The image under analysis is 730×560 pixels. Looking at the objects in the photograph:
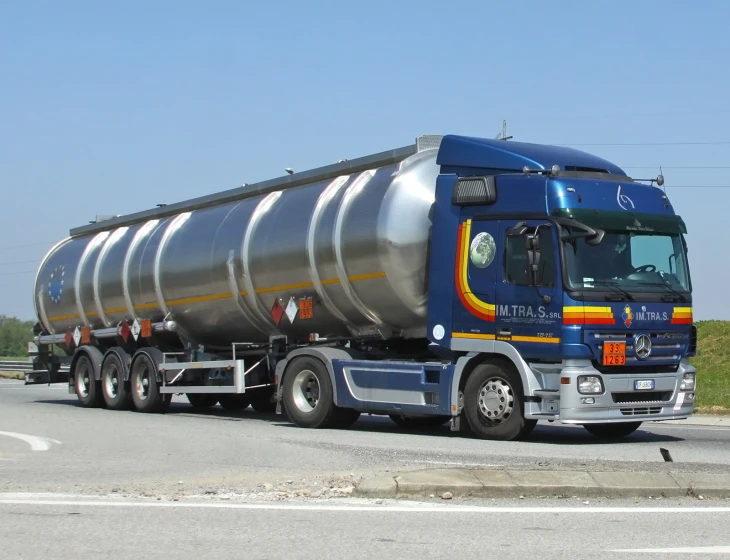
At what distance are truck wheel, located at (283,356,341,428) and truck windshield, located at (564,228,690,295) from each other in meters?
4.38

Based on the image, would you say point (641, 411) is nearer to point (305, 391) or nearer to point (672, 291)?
point (672, 291)

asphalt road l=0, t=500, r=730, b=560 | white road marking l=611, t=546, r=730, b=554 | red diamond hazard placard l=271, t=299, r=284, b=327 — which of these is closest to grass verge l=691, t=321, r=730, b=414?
red diamond hazard placard l=271, t=299, r=284, b=327

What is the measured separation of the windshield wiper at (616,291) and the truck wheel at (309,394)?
444 centimetres

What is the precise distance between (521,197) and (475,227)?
2.49 feet

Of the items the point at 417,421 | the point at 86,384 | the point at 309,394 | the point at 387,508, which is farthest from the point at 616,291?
the point at 86,384

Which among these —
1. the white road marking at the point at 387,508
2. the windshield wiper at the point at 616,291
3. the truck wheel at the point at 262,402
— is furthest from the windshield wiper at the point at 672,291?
the truck wheel at the point at 262,402

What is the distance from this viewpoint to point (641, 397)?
556 inches

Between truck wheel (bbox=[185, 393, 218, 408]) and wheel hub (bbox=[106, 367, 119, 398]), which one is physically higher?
wheel hub (bbox=[106, 367, 119, 398])

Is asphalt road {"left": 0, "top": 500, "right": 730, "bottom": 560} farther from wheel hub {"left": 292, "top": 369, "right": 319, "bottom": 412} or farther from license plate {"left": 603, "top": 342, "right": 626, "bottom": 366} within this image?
wheel hub {"left": 292, "top": 369, "right": 319, "bottom": 412}

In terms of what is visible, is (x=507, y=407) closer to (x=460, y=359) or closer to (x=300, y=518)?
(x=460, y=359)

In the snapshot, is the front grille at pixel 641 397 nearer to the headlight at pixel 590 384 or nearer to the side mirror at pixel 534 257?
the headlight at pixel 590 384

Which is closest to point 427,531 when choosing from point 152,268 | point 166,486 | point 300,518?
point 300,518

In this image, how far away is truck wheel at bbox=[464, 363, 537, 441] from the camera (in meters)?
14.1

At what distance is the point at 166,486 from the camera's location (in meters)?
10.1
